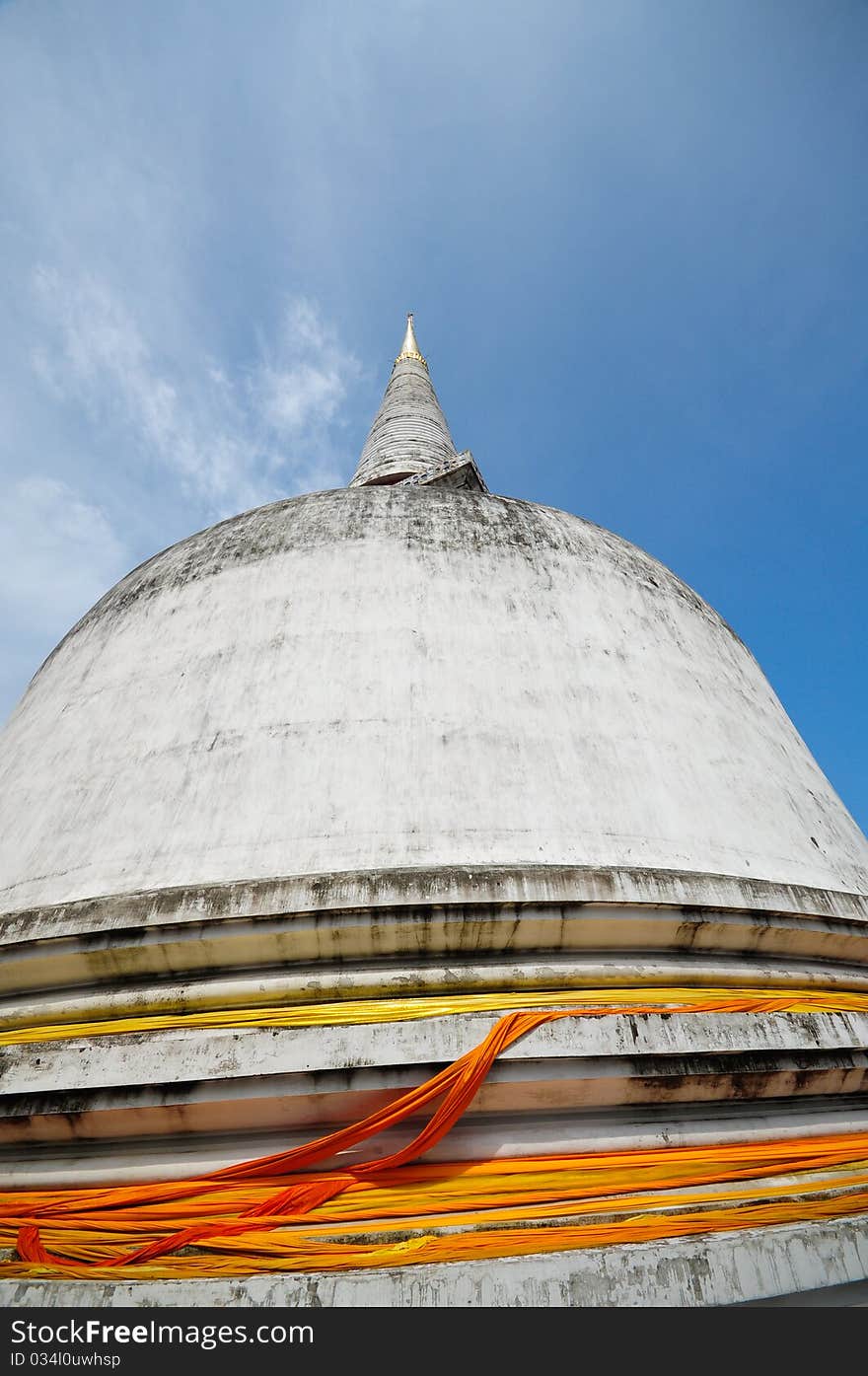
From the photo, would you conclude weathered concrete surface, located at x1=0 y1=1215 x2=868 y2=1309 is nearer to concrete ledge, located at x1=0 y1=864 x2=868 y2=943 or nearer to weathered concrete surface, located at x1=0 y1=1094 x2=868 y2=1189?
weathered concrete surface, located at x1=0 y1=1094 x2=868 y2=1189

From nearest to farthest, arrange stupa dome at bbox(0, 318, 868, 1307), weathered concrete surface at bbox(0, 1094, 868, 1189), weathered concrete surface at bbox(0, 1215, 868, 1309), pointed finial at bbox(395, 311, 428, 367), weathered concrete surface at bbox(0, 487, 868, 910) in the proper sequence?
weathered concrete surface at bbox(0, 1215, 868, 1309) → stupa dome at bbox(0, 318, 868, 1307) → weathered concrete surface at bbox(0, 1094, 868, 1189) → weathered concrete surface at bbox(0, 487, 868, 910) → pointed finial at bbox(395, 311, 428, 367)

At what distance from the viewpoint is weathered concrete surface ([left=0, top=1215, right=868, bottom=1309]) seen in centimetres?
269

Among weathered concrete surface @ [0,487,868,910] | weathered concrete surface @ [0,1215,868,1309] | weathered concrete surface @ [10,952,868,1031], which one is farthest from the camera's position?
weathered concrete surface @ [0,487,868,910]

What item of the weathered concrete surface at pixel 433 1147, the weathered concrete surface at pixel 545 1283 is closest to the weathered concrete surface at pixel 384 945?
Result: the weathered concrete surface at pixel 433 1147

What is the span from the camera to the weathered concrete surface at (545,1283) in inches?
106

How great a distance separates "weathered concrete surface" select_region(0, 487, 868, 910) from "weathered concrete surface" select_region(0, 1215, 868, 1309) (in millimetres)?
1753

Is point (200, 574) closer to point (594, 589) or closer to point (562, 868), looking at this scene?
point (594, 589)

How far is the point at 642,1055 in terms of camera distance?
11.1 feet

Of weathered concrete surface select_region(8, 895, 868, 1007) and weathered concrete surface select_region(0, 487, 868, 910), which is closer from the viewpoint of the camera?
weathered concrete surface select_region(8, 895, 868, 1007)

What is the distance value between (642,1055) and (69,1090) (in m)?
2.58

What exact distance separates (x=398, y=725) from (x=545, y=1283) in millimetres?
2838

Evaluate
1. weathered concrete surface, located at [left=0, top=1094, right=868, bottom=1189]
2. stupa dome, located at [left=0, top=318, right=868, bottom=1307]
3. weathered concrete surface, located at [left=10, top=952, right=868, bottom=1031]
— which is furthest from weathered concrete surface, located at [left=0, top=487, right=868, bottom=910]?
weathered concrete surface, located at [left=0, top=1094, right=868, bottom=1189]

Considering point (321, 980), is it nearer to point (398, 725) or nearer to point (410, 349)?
point (398, 725)

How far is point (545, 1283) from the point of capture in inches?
107
